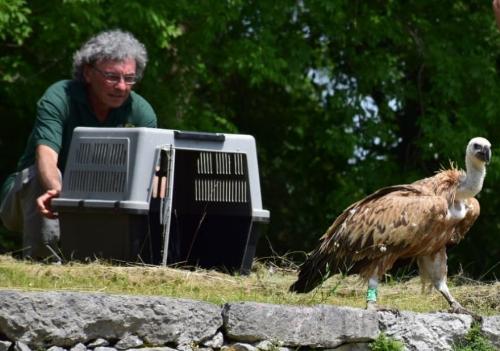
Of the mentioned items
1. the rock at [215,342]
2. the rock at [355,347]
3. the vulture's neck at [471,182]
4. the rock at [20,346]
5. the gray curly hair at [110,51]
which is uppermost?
the gray curly hair at [110,51]

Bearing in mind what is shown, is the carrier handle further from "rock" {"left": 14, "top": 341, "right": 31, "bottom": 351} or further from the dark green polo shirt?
"rock" {"left": 14, "top": 341, "right": 31, "bottom": 351}

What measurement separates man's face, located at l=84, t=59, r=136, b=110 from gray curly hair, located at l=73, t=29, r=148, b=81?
0.04m

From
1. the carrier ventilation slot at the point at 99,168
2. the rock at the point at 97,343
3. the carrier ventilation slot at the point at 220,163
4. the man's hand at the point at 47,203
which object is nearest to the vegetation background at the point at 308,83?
the carrier ventilation slot at the point at 220,163

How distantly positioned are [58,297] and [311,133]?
10820 mm

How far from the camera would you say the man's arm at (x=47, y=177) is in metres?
8.25

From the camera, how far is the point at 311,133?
656 inches

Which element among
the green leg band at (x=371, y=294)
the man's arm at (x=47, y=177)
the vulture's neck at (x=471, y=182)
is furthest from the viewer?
the man's arm at (x=47, y=177)

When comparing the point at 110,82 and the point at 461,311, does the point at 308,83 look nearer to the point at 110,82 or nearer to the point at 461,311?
the point at 110,82

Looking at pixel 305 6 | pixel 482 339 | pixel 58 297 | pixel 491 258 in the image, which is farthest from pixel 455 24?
pixel 58 297

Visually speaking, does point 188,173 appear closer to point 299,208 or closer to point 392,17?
point 392,17

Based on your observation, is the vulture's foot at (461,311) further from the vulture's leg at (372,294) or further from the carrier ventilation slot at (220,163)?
the carrier ventilation slot at (220,163)

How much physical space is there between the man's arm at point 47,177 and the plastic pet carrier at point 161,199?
132mm

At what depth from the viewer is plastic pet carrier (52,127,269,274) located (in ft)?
25.5

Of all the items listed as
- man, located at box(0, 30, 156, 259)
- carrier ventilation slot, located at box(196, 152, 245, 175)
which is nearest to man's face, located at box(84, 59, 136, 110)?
man, located at box(0, 30, 156, 259)
